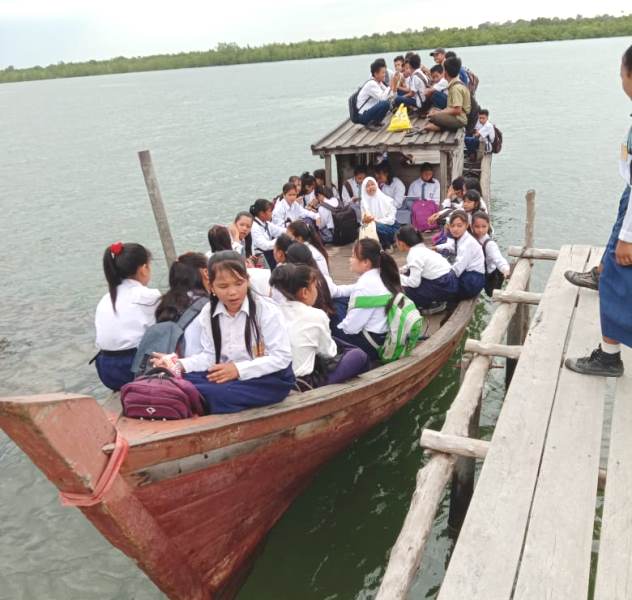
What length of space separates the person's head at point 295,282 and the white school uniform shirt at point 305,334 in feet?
0.17

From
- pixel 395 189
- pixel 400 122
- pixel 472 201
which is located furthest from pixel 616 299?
pixel 395 189

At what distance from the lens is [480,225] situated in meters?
6.23

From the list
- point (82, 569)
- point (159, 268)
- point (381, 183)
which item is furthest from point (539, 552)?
point (159, 268)

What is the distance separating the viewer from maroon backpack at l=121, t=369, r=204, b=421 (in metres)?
3.42

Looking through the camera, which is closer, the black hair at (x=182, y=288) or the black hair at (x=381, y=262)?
the black hair at (x=182, y=288)

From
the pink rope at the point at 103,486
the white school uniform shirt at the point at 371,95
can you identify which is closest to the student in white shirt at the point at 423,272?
the pink rope at the point at 103,486

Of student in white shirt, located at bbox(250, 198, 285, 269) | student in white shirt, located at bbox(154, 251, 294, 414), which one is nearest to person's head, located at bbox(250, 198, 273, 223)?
student in white shirt, located at bbox(250, 198, 285, 269)

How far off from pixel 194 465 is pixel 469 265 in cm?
359

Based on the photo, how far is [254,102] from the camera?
36125 millimetres

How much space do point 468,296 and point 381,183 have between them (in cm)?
344

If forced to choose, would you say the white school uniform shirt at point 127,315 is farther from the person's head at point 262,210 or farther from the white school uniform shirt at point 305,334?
the person's head at point 262,210

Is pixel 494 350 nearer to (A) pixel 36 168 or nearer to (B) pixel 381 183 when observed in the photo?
(B) pixel 381 183

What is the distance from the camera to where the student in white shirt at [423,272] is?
5.74 m

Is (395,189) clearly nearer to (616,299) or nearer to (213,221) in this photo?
(616,299)
